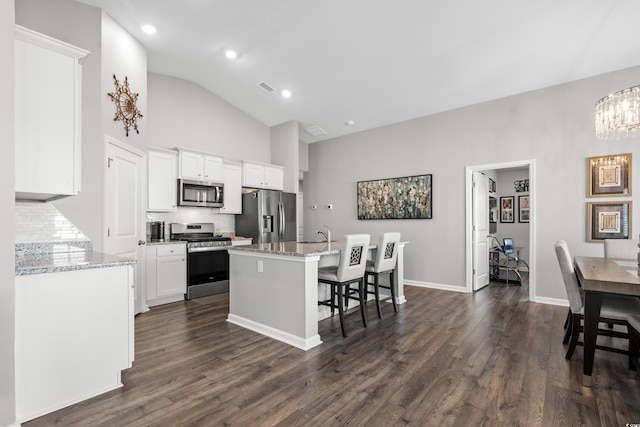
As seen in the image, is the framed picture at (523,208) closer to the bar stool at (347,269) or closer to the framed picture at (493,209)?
the framed picture at (493,209)

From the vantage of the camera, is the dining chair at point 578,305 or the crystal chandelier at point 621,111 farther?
the crystal chandelier at point 621,111

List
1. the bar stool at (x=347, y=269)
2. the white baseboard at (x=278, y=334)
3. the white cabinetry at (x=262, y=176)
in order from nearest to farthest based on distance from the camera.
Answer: the white baseboard at (x=278, y=334) → the bar stool at (x=347, y=269) → the white cabinetry at (x=262, y=176)

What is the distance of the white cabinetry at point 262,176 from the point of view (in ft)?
18.3

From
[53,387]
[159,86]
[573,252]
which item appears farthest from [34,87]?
[573,252]


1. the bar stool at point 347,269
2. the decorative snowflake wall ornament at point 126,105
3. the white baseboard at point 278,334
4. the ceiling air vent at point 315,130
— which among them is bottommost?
the white baseboard at point 278,334

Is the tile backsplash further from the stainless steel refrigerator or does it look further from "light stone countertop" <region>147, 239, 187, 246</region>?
the stainless steel refrigerator

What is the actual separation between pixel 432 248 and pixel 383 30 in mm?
3410

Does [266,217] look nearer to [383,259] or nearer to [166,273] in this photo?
[166,273]

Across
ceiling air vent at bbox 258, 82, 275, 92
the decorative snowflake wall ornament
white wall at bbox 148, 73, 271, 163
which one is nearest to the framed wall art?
white wall at bbox 148, 73, 271, 163

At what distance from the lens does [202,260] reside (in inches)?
180

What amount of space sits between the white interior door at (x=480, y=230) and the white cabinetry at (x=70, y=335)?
4.74 meters

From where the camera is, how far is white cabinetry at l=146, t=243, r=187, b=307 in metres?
A: 4.06

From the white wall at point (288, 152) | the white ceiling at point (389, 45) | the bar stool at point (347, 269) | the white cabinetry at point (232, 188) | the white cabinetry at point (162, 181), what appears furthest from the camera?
the white wall at point (288, 152)

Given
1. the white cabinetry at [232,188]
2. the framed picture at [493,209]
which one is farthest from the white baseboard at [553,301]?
the white cabinetry at [232,188]
